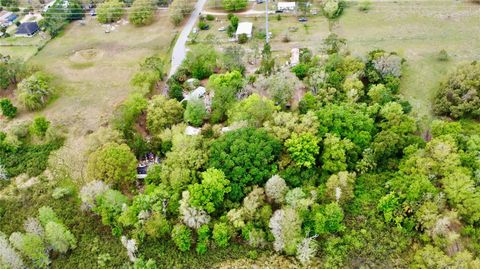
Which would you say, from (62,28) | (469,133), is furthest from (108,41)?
(469,133)

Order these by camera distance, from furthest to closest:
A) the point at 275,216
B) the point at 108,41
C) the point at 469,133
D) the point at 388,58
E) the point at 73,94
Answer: the point at 108,41 → the point at 73,94 → the point at 388,58 → the point at 469,133 → the point at 275,216

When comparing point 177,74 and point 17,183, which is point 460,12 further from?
point 17,183

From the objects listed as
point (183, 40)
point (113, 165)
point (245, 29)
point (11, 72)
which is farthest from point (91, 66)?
point (113, 165)

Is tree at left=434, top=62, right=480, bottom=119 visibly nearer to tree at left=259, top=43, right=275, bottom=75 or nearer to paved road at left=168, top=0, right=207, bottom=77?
tree at left=259, top=43, right=275, bottom=75

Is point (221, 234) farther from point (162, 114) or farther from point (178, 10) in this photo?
point (178, 10)

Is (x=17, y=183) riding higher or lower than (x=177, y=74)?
lower

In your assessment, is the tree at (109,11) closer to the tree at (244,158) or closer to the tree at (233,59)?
the tree at (233,59)
